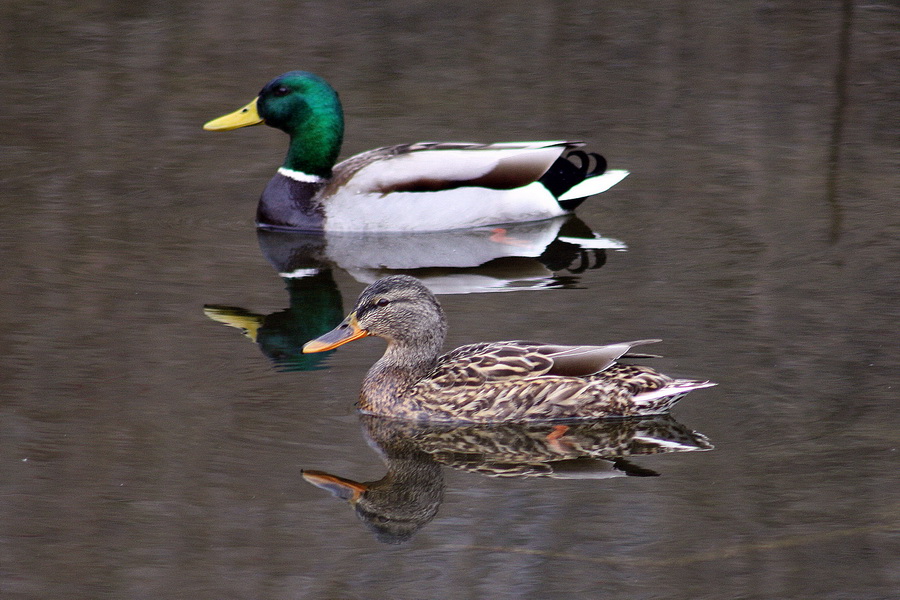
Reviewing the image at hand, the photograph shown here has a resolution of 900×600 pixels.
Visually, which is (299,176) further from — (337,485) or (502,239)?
(337,485)

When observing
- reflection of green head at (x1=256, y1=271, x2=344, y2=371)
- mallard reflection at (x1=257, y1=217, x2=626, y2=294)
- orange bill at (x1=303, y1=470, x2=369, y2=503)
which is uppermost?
orange bill at (x1=303, y1=470, x2=369, y2=503)

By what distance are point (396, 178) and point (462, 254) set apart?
92 centimetres

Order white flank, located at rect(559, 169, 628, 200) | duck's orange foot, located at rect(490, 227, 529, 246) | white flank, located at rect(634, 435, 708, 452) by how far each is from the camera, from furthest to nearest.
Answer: white flank, located at rect(559, 169, 628, 200), duck's orange foot, located at rect(490, 227, 529, 246), white flank, located at rect(634, 435, 708, 452)

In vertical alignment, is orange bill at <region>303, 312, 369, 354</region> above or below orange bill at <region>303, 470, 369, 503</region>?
above

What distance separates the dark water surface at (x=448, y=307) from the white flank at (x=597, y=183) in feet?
0.62

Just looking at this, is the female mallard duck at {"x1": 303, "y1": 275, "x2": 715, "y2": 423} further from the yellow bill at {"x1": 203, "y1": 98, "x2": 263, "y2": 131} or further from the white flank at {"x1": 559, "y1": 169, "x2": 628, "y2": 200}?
the yellow bill at {"x1": 203, "y1": 98, "x2": 263, "y2": 131}

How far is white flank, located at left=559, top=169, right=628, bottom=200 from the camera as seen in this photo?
11.1 metres

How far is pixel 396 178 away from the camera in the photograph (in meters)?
10.8

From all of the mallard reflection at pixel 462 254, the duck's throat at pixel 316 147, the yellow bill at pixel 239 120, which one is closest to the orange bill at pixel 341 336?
the mallard reflection at pixel 462 254

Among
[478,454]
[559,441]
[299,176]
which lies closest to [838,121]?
[299,176]

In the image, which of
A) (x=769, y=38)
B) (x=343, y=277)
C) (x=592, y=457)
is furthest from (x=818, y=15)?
(x=592, y=457)

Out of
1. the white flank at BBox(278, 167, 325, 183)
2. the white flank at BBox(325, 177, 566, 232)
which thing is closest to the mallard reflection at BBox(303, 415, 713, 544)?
the white flank at BBox(325, 177, 566, 232)

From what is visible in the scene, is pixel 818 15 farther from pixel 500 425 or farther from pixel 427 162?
pixel 500 425

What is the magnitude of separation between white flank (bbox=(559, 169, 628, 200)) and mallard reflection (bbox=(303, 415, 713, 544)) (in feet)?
14.1
